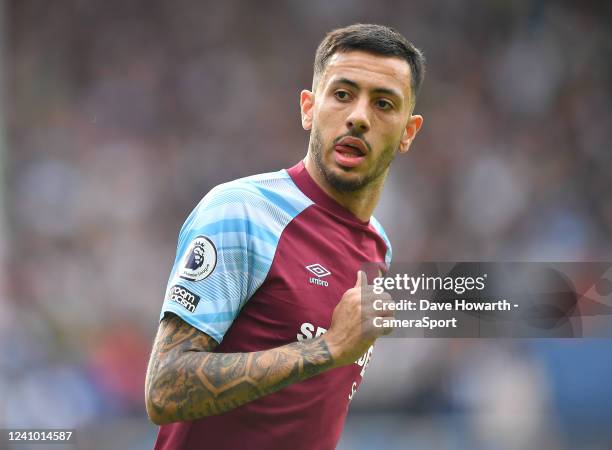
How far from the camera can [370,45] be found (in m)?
3.15

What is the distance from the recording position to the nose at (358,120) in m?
2.99

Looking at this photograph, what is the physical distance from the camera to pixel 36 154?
891cm

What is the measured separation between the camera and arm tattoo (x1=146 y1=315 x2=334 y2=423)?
7.93ft

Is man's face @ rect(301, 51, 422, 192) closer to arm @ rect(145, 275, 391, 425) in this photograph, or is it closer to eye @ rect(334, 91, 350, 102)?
eye @ rect(334, 91, 350, 102)

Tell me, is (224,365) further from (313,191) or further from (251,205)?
(313,191)

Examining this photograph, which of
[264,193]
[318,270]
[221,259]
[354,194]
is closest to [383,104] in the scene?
[354,194]

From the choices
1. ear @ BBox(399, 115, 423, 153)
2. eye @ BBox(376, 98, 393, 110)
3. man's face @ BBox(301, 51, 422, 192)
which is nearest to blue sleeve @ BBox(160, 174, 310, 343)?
man's face @ BBox(301, 51, 422, 192)

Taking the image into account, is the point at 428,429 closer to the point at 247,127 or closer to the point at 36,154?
the point at 247,127

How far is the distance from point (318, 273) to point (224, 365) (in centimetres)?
57

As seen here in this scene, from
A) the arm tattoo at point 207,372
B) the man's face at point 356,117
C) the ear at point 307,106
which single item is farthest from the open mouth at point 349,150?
the arm tattoo at point 207,372

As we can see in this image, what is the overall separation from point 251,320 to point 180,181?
6.41m

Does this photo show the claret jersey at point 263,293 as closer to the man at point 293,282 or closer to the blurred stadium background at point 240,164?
the man at point 293,282

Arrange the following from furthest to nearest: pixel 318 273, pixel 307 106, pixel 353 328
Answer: pixel 307 106
pixel 318 273
pixel 353 328

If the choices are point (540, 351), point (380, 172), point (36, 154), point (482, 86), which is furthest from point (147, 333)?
point (380, 172)
